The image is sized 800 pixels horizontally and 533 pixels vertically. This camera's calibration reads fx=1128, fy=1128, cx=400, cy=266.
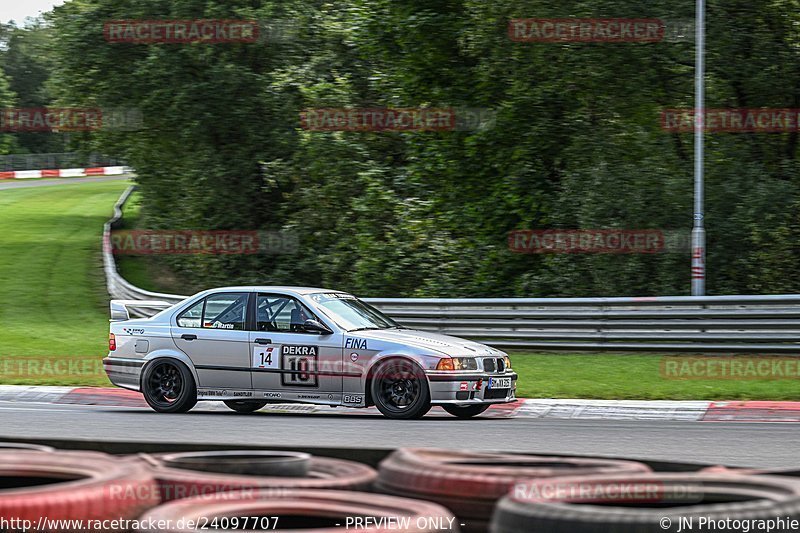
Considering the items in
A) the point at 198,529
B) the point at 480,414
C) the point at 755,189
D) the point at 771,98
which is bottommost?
the point at 480,414

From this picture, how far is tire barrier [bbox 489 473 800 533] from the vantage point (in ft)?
11.7

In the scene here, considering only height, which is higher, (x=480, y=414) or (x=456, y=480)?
(x=456, y=480)

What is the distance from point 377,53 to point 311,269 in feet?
19.4

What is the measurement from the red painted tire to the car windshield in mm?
7319

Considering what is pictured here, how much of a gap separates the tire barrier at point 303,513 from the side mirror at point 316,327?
780cm

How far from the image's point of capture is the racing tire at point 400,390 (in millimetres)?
11664

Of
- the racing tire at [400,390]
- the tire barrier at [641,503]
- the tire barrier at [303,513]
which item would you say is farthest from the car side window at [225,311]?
the tire barrier at [641,503]

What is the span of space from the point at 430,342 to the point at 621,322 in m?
6.05

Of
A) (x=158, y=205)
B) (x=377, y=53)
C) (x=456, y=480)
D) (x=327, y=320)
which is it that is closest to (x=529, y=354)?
(x=327, y=320)

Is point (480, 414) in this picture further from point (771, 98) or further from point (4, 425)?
point (771, 98)

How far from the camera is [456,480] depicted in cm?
460

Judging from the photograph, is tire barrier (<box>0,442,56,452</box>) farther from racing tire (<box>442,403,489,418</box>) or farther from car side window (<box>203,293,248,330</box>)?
racing tire (<box>442,403,489,418</box>)
